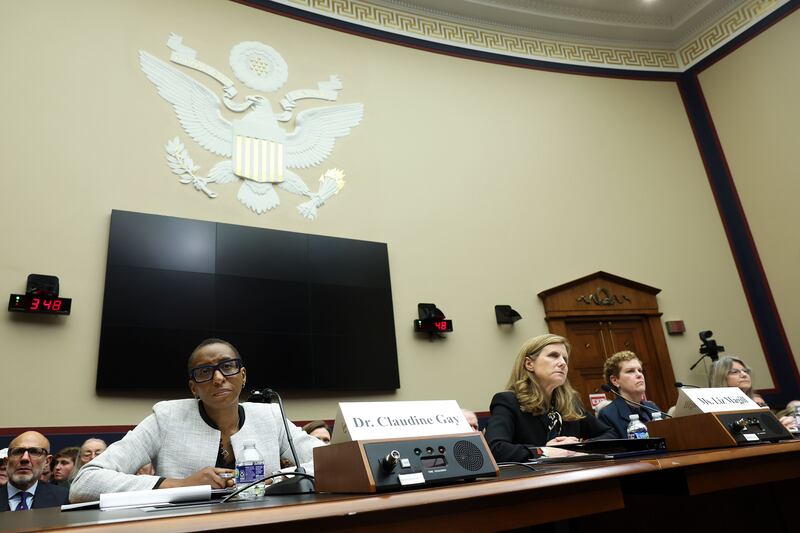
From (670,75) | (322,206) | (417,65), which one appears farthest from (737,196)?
(322,206)

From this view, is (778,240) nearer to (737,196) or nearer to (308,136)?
(737,196)

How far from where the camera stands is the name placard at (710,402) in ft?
5.53

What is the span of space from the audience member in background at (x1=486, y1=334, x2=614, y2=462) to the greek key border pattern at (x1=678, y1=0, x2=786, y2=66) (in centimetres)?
580

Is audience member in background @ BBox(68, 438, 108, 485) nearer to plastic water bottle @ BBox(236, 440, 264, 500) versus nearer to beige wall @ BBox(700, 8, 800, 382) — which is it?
plastic water bottle @ BBox(236, 440, 264, 500)

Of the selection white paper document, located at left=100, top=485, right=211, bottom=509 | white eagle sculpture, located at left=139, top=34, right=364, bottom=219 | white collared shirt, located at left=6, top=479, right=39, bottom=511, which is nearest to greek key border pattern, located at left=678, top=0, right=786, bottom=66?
white eagle sculpture, located at left=139, top=34, right=364, bottom=219

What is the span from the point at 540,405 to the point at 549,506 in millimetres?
1324

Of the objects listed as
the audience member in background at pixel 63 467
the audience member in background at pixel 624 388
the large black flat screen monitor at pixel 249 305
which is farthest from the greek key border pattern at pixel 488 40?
the audience member in background at pixel 63 467

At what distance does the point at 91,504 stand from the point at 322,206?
3.70 metres

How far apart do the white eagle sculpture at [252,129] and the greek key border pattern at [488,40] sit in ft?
3.15

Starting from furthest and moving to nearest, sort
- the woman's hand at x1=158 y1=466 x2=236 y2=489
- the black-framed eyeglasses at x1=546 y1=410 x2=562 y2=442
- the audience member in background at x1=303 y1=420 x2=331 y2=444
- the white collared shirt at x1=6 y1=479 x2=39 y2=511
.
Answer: the audience member in background at x1=303 y1=420 x2=331 y2=444 < the white collared shirt at x1=6 y1=479 x2=39 y2=511 < the black-framed eyeglasses at x1=546 y1=410 x2=562 y2=442 < the woman's hand at x1=158 y1=466 x2=236 y2=489

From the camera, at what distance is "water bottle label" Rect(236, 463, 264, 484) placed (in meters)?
1.49

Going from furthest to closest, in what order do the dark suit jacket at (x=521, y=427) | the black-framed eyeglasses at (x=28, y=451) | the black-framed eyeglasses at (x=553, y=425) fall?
the black-framed eyeglasses at (x=28, y=451)
the black-framed eyeglasses at (x=553, y=425)
the dark suit jacket at (x=521, y=427)

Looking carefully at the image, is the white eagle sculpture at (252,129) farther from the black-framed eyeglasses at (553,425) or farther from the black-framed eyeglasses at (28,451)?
the black-framed eyeglasses at (553,425)

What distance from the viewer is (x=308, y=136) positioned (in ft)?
16.2
